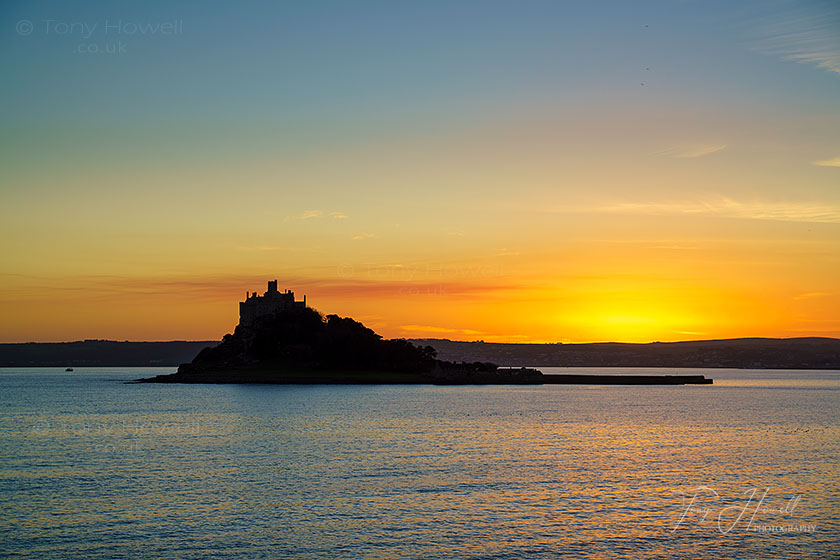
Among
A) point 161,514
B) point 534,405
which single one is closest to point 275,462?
point 161,514

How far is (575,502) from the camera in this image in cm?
4481

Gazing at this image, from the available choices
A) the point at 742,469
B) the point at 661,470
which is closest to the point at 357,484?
the point at 661,470

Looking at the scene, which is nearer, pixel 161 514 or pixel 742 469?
pixel 161 514

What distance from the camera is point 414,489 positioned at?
1882 inches

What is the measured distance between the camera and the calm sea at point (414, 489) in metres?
35.8

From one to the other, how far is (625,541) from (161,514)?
23955mm

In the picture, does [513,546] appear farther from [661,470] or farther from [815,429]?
[815,429]

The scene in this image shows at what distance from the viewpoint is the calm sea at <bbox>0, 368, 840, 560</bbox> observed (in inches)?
1410

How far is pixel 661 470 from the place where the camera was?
2259 inches

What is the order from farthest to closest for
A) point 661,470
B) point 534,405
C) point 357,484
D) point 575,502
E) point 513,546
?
point 534,405 < point 661,470 < point 357,484 < point 575,502 < point 513,546

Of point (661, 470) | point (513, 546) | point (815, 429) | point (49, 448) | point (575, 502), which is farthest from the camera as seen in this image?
point (815, 429)

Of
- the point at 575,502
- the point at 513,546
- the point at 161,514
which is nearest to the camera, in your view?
the point at 513,546

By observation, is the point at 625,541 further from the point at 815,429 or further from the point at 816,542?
the point at 815,429

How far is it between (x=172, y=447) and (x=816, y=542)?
52288 millimetres
